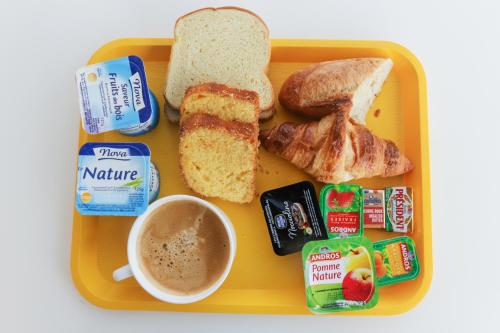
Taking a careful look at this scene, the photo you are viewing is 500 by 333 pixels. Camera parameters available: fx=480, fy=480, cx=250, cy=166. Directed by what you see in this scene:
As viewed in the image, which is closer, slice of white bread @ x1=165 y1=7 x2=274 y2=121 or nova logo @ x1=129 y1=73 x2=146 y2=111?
nova logo @ x1=129 y1=73 x2=146 y2=111

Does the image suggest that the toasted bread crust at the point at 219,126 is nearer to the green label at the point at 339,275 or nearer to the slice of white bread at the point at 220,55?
the slice of white bread at the point at 220,55

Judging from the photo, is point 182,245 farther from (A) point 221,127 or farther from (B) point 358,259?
(B) point 358,259

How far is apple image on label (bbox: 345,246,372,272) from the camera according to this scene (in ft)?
4.46

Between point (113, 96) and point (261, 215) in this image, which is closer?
point (113, 96)

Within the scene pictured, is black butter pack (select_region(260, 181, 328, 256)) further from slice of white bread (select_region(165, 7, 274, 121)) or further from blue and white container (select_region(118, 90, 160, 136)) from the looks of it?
blue and white container (select_region(118, 90, 160, 136))

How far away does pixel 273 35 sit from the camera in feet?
5.31

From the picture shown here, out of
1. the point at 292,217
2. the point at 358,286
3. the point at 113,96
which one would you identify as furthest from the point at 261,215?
the point at 113,96

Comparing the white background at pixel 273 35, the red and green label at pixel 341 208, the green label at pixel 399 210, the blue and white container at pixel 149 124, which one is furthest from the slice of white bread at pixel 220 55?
the green label at pixel 399 210

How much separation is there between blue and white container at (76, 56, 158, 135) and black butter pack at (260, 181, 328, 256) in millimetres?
449

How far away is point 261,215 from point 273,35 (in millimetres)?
611

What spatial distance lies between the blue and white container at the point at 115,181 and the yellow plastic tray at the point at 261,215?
0.19 m

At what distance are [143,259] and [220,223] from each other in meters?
0.24

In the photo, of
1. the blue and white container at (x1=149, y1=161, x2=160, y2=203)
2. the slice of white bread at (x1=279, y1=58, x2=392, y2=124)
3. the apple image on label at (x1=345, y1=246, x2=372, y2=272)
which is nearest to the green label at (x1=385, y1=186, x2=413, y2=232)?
the apple image on label at (x1=345, y1=246, x2=372, y2=272)

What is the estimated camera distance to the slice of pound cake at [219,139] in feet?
4.49
